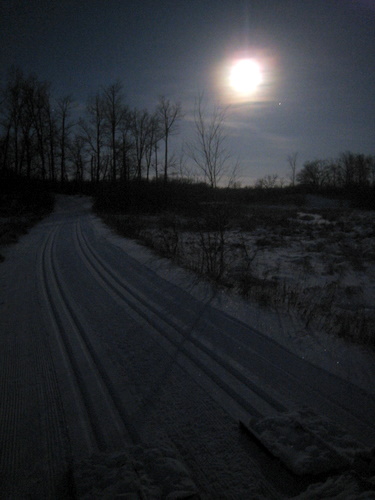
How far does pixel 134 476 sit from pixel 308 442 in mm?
1246

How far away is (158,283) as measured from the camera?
6.04 meters

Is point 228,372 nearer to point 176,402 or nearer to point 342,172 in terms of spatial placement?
point 176,402

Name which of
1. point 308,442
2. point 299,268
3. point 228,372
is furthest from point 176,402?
point 299,268

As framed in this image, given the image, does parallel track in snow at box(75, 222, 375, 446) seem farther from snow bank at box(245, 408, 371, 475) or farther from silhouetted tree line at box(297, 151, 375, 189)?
silhouetted tree line at box(297, 151, 375, 189)

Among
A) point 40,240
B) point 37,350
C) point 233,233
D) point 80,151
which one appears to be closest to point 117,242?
point 40,240

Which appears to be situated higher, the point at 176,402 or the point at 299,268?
the point at 299,268

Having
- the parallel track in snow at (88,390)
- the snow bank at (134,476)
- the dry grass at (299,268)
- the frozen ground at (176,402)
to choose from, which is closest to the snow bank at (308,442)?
the frozen ground at (176,402)

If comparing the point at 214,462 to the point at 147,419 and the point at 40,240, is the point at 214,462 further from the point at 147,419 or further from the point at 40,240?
the point at 40,240

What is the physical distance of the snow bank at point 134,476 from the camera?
1.78 metres

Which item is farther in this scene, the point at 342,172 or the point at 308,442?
the point at 342,172

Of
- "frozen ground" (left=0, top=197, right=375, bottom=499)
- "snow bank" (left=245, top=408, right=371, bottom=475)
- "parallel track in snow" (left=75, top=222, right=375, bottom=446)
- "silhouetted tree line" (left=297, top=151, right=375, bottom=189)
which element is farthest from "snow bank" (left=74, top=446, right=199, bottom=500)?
"silhouetted tree line" (left=297, top=151, right=375, bottom=189)

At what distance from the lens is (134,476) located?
188 cm

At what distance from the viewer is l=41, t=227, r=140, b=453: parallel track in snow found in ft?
7.30

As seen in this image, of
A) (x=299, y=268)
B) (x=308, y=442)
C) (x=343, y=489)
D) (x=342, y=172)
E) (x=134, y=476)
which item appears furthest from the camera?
(x=342, y=172)
